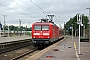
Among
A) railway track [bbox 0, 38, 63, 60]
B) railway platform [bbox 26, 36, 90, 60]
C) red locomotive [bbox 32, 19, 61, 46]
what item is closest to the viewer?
railway platform [bbox 26, 36, 90, 60]

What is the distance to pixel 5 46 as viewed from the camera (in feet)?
116

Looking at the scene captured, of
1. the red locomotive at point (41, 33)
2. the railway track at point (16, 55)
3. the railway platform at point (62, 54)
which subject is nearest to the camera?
the railway platform at point (62, 54)

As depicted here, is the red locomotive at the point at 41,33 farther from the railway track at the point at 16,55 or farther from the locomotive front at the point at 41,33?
the railway track at the point at 16,55

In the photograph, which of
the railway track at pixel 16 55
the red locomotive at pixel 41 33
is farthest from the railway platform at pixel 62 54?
the red locomotive at pixel 41 33

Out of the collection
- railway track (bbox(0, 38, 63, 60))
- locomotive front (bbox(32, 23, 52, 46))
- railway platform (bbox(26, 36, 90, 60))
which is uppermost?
locomotive front (bbox(32, 23, 52, 46))

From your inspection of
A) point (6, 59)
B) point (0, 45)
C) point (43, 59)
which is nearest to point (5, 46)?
point (0, 45)

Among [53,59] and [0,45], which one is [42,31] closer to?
[0,45]

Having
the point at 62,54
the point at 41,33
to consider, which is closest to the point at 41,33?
the point at 41,33

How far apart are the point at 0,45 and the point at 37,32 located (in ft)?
20.0

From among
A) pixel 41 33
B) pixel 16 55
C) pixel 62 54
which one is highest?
pixel 41 33

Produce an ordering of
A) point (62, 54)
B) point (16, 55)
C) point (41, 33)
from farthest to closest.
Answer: point (41, 33) → point (16, 55) → point (62, 54)

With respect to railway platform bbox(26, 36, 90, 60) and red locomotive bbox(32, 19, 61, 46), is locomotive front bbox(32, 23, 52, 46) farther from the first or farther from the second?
railway platform bbox(26, 36, 90, 60)

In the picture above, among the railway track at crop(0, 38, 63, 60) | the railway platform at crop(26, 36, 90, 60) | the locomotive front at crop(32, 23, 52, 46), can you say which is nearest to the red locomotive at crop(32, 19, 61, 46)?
the locomotive front at crop(32, 23, 52, 46)

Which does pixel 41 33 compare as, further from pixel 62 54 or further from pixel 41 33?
pixel 62 54
